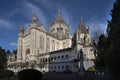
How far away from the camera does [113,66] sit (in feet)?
51.4

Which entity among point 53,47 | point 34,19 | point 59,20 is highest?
point 59,20

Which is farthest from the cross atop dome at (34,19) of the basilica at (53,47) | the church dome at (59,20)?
the church dome at (59,20)

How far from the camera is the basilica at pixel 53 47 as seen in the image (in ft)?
211

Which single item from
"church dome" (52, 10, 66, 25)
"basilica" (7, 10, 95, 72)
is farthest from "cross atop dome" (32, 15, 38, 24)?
"church dome" (52, 10, 66, 25)

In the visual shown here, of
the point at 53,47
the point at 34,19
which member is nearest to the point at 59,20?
the point at 53,47

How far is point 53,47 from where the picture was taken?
9975 cm

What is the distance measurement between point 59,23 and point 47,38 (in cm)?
1449

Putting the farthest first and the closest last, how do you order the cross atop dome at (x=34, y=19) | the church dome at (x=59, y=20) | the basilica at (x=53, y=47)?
the church dome at (x=59, y=20), the cross atop dome at (x=34, y=19), the basilica at (x=53, y=47)

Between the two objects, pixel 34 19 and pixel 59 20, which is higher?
pixel 59 20

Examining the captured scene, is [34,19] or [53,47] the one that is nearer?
[34,19]

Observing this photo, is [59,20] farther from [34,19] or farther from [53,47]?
[34,19]

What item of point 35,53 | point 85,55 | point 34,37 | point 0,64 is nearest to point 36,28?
point 34,37

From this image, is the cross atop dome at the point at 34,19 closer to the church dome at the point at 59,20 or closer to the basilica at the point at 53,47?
the basilica at the point at 53,47

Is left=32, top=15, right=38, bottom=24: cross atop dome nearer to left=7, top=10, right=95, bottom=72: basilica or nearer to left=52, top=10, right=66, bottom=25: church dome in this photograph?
left=7, top=10, right=95, bottom=72: basilica
